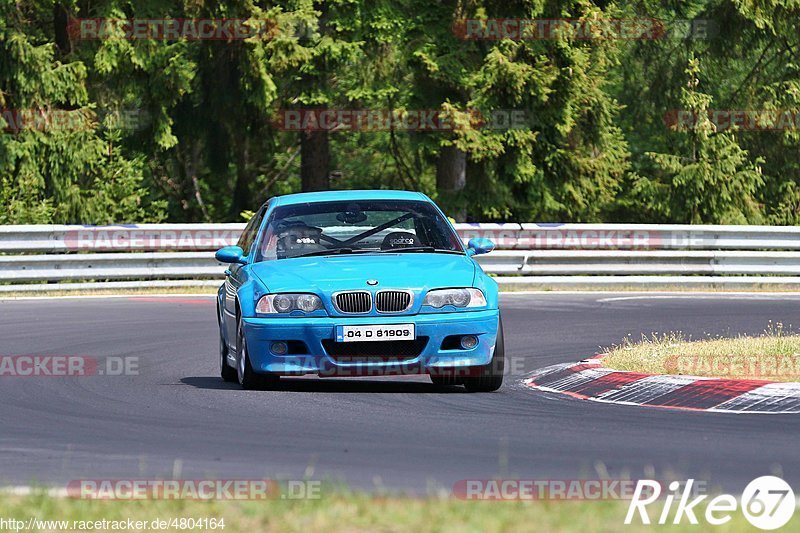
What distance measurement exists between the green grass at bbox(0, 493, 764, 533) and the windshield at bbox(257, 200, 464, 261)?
561 centimetres

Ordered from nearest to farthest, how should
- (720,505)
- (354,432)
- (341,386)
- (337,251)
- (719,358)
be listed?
(720,505) → (354,432) → (341,386) → (337,251) → (719,358)

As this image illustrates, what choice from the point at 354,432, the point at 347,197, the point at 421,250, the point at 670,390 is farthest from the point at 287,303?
the point at 670,390

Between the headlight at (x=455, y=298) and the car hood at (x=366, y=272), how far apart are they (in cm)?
5

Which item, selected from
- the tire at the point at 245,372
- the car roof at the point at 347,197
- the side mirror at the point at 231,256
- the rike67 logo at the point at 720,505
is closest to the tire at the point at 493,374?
the tire at the point at 245,372

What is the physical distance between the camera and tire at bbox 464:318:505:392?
11.1m

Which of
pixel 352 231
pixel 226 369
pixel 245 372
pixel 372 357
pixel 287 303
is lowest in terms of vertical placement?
pixel 226 369

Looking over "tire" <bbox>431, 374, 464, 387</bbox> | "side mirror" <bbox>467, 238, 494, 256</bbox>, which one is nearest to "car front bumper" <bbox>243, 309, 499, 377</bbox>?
"tire" <bbox>431, 374, 464, 387</bbox>

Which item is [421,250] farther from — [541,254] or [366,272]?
[541,254]

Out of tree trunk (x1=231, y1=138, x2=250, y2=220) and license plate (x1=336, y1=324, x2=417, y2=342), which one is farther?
tree trunk (x1=231, y1=138, x2=250, y2=220)

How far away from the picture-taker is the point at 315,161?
108ft

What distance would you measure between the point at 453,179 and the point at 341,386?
20.3 meters

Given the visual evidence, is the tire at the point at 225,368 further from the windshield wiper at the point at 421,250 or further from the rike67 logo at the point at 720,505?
the rike67 logo at the point at 720,505

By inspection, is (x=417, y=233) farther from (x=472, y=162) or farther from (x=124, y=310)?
(x=472, y=162)

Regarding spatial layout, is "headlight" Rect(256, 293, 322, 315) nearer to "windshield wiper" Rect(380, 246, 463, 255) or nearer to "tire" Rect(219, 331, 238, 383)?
"windshield wiper" Rect(380, 246, 463, 255)
